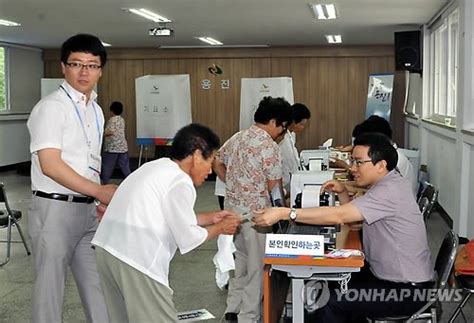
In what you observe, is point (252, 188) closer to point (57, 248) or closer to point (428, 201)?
point (428, 201)

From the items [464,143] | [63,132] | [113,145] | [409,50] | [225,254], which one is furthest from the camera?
[113,145]

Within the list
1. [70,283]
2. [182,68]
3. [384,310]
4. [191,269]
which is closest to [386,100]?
[182,68]

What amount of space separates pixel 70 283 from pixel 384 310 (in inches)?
114

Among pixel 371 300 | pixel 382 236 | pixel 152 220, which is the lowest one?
pixel 371 300

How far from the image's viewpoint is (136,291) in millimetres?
2160

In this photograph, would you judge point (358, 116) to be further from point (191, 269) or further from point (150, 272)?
point (150, 272)

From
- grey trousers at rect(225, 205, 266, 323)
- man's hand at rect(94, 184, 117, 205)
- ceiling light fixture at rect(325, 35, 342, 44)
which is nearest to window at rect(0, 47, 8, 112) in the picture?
ceiling light fixture at rect(325, 35, 342, 44)

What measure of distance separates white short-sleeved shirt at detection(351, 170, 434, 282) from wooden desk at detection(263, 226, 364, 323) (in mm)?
184

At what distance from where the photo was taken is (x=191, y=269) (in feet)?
17.5

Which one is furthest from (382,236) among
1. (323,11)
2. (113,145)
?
(113,145)

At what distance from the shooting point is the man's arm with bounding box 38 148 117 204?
8.11 ft

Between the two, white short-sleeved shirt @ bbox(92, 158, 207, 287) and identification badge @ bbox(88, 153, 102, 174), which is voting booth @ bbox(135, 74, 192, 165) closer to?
identification badge @ bbox(88, 153, 102, 174)

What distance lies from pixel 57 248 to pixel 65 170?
1.22ft

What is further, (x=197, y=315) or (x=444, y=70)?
(x=444, y=70)
